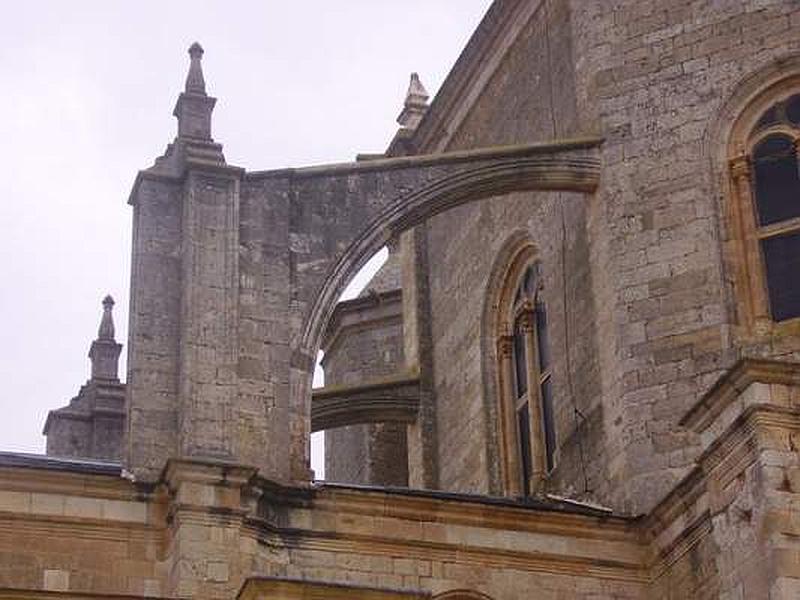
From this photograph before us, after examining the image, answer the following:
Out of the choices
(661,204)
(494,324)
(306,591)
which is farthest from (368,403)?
(306,591)

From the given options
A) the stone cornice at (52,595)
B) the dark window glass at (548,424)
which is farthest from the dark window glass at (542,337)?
the stone cornice at (52,595)

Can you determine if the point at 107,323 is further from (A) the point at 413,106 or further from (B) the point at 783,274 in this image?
(B) the point at 783,274

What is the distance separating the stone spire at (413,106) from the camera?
27952 millimetres

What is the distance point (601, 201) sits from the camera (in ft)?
63.4

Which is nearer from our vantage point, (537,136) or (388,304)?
(537,136)

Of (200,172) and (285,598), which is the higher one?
(200,172)

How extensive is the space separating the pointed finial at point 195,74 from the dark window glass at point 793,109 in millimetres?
5338

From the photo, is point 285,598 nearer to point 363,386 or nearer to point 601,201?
point 601,201

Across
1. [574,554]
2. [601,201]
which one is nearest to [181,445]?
[574,554]

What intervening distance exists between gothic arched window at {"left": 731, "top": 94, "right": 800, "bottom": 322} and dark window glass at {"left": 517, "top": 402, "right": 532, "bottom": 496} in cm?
346

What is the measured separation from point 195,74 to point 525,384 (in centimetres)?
492

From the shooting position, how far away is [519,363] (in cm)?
2161

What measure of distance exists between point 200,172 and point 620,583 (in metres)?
5.00

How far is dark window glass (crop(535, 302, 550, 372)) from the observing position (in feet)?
68.4
